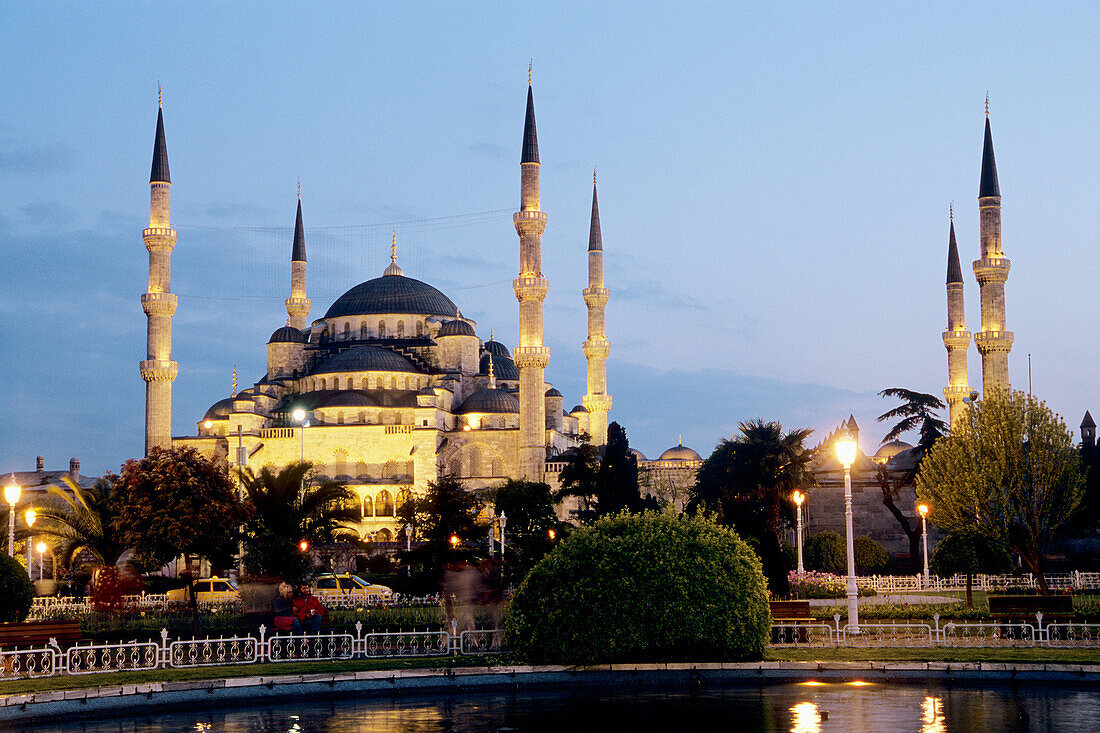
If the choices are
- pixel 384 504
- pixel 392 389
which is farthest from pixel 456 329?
pixel 384 504

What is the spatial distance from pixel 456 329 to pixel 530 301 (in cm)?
1291

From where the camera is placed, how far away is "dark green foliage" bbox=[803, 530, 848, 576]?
38000 millimetres

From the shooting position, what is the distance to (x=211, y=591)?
105ft

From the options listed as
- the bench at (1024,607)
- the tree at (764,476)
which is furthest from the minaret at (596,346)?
the bench at (1024,607)

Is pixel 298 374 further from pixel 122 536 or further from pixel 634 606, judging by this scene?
pixel 634 606

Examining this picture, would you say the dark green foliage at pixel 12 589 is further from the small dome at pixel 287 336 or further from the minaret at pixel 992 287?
the small dome at pixel 287 336

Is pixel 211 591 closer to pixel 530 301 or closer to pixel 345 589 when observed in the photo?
pixel 345 589

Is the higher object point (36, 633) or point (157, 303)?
point (157, 303)

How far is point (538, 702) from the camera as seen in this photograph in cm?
1257

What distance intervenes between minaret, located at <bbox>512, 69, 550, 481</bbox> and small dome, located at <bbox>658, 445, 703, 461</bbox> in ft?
105

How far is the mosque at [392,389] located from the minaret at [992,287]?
1815cm

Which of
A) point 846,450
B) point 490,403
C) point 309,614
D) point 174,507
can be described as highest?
point 490,403

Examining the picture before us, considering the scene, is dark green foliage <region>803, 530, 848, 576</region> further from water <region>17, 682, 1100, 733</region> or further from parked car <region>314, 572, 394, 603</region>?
water <region>17, 682, 1100, 733</region>

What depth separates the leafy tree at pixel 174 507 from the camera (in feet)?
91.6
